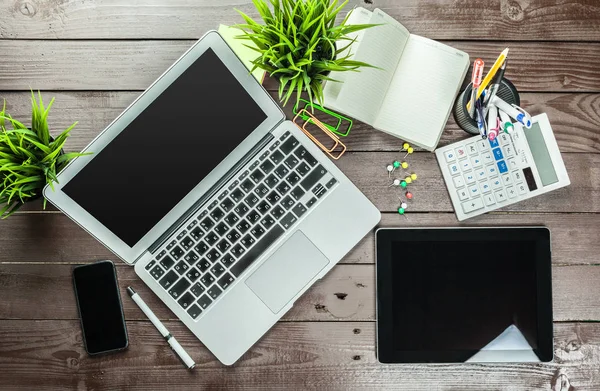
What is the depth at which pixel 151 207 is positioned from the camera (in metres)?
0.89

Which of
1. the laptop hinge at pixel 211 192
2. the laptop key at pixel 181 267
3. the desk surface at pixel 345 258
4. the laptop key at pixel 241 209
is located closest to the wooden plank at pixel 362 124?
the desk surface at pixel 345 258

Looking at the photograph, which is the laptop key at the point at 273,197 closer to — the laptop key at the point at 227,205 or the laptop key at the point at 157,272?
the laptop key at the point at 227,205

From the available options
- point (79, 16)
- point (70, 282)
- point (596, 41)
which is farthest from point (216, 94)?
point (596, 41)

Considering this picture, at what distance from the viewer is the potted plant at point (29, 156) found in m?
0.79

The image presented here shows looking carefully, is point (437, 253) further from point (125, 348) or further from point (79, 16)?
point (79, 16)

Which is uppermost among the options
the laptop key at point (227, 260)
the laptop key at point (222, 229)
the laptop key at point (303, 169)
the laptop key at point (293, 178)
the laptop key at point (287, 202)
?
the laptop key at point (303, 169)

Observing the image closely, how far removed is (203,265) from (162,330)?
0.56 ft

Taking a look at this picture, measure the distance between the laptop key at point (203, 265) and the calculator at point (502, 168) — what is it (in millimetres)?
503

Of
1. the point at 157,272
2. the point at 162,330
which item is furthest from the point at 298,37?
the point at 162,330

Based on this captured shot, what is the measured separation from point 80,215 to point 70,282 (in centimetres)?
21

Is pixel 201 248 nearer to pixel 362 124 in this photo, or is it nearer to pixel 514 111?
pixel 362 124

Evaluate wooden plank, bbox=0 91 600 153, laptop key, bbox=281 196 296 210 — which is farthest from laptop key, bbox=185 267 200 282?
wooden plank, bbox=0 91 600 153

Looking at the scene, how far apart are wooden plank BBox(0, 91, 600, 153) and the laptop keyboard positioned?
0.39ft

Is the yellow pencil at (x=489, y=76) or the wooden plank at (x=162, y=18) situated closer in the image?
the yellow pencil at (x=489, y=76)
